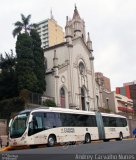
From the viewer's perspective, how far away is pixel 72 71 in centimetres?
5403

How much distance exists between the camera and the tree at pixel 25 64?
141 ft

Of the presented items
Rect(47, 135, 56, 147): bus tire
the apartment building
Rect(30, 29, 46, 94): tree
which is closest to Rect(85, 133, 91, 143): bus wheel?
Rect(47, 135, 56, 147): bus tire

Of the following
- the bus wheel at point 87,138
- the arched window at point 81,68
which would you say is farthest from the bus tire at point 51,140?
the arched window at point 81,68

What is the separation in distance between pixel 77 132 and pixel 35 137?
5.36 meters

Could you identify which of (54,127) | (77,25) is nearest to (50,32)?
(77,25)

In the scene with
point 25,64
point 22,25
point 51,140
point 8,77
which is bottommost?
point 51,140

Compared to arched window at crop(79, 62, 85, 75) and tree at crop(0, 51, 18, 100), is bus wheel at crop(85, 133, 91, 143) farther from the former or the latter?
arched window at crop(79, 62, 85, 75)

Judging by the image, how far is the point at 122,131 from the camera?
33438 millimetres

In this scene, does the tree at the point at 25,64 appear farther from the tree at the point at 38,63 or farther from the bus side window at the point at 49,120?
the bus side window at the point at 49,120

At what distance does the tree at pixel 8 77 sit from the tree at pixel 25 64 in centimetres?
271

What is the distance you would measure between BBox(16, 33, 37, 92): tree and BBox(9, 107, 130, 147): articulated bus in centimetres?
1601

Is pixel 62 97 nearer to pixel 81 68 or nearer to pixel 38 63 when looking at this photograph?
pixel 38 63

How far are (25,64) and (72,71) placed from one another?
12113mm

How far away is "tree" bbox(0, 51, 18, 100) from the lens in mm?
45969
